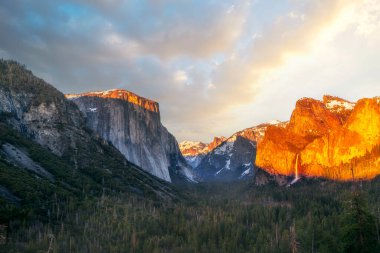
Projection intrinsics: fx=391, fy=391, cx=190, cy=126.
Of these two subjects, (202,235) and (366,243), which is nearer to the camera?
(366,243)

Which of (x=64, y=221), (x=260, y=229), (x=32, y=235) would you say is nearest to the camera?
(x=32, y=235)

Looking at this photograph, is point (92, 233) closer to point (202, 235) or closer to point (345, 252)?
point (202, 235)

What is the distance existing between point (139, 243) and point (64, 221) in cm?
3929

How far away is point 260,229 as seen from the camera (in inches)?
7746

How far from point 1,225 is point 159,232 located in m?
81.4

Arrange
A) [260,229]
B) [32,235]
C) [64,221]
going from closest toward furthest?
[32,235] < [64,221] < [260,229]

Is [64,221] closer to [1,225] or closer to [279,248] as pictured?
[1,225]

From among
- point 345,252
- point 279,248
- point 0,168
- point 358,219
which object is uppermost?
point 0,168

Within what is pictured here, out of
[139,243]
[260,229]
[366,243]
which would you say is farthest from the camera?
[260,229]

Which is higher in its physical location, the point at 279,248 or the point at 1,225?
the point at 1,225

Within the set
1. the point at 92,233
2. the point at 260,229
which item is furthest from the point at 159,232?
the point at 260,229

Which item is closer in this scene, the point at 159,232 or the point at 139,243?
the point at 139,243

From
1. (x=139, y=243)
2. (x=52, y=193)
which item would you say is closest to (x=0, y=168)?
(x=52, y=193)

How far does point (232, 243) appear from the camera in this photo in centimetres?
17575
